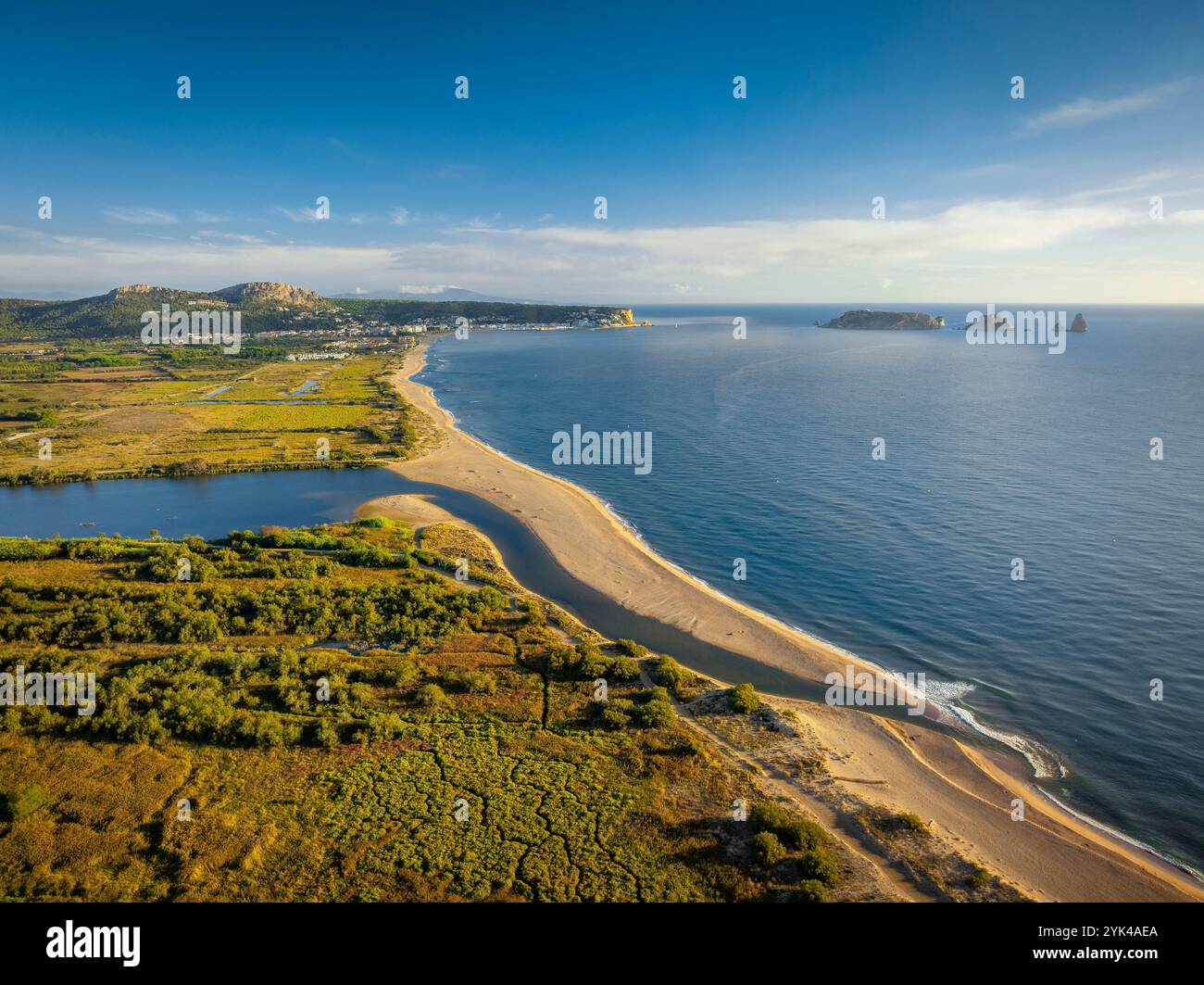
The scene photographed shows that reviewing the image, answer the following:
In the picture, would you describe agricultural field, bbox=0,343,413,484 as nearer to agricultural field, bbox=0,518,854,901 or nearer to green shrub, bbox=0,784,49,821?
agricultural field, bbox=0,518,854,901

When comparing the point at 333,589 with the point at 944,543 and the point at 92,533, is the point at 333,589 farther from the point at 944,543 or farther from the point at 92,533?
the point at 944,543

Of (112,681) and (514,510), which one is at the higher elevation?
(514,510)

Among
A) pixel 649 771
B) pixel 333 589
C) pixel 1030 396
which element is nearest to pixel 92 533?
pixel 333 589

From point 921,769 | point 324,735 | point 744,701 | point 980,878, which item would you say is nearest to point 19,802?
point 324,735

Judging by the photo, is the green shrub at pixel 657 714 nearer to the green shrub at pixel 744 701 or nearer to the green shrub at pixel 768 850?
the green shrub at pixel 744 701

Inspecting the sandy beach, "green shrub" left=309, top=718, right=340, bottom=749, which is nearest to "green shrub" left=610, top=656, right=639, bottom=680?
the sandy beach

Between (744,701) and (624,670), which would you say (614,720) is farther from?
(744,701)
